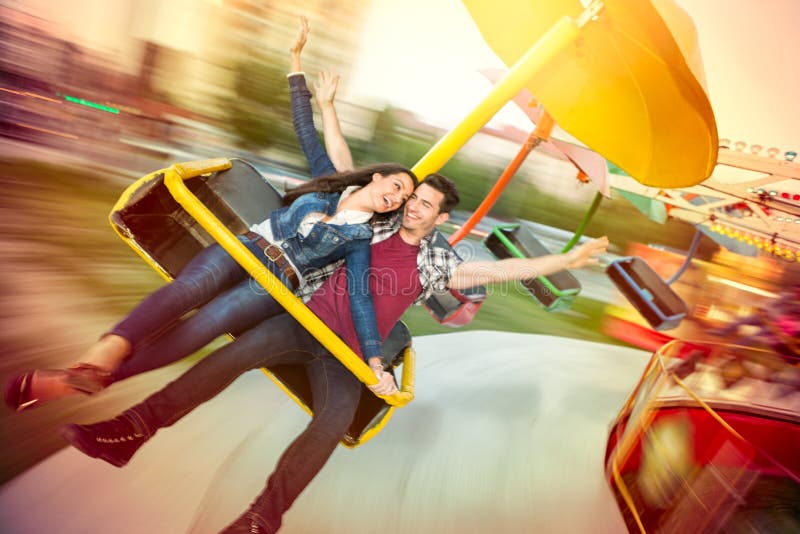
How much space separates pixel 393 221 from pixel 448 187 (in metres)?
0.18

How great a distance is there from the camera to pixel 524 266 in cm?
123

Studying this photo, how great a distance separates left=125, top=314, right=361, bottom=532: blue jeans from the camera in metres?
1.03

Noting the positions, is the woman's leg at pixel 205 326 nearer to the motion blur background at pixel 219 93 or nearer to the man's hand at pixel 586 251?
the motion blur background at pixel 219 93

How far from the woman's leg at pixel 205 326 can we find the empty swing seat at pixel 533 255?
3.16 feet

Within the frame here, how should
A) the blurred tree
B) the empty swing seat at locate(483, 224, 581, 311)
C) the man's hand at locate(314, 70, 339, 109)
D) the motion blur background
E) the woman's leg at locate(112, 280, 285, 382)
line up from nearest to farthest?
the woman's leg at locate(112, 280, 285, 382), the man's hand at locate(314, 70, 339, 109), the motion blur background, the blurred tree, the empty swing seat at locate(483, 224, 581, 311)

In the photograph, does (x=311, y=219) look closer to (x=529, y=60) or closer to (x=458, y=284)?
(x=458, y=284)

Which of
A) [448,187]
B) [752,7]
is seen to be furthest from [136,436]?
[752,7]

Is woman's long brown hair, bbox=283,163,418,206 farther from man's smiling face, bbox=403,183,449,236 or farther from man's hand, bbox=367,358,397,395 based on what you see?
man's hand, bbox=367,358,397,395

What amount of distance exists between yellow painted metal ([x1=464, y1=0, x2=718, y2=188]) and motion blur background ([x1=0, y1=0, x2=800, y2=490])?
267mm

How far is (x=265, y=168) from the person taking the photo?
177cm

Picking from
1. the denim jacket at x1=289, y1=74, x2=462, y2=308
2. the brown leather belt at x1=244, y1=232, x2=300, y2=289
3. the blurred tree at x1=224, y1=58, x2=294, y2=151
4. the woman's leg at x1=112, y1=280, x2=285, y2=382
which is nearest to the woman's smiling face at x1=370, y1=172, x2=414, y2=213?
the denim jacket at x1=289, y1=74, x2=462, y2=308

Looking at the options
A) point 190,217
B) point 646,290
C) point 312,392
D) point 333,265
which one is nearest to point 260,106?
point 190,217

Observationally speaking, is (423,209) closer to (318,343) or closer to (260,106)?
(318,343)

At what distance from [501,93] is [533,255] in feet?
2.68
